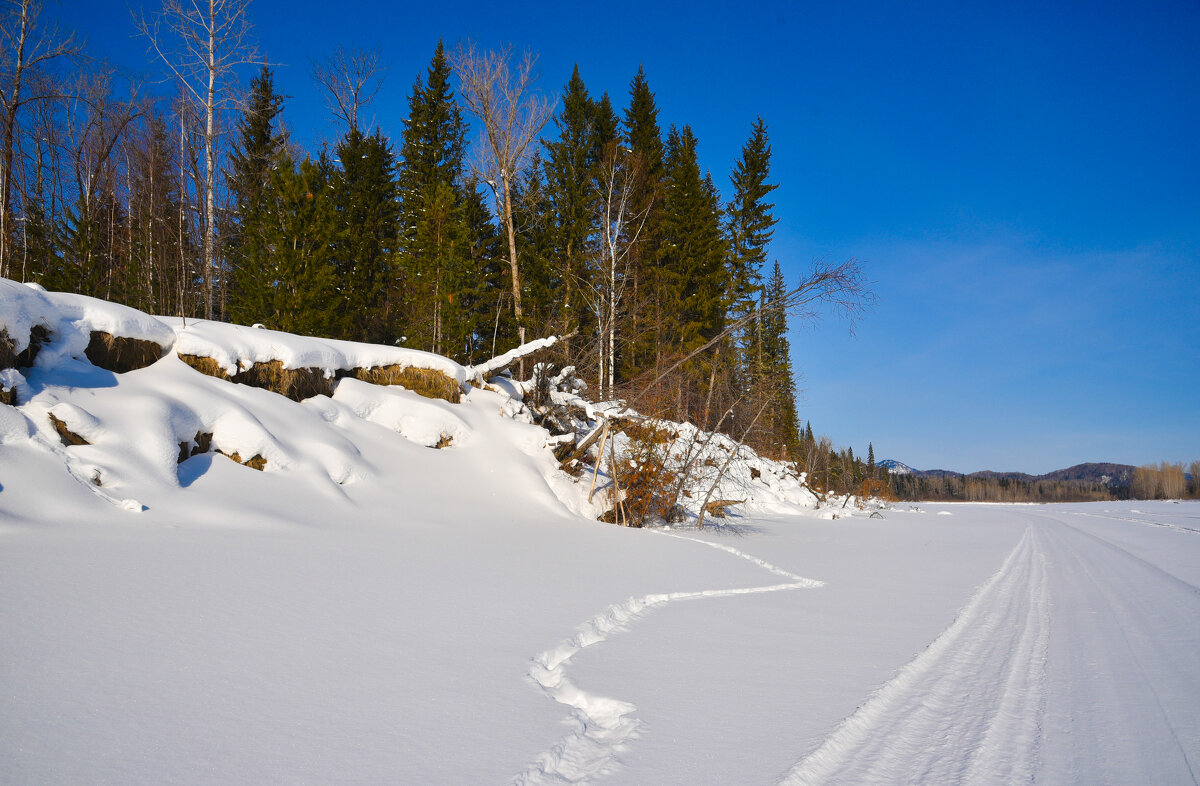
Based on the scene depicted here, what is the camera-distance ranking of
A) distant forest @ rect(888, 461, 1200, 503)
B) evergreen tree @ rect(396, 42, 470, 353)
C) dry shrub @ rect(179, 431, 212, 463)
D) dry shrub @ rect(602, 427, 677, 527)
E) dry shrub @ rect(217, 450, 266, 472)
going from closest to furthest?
dry shrub @ rect(179, 431, 212, 463)
dry shrub @ rect(217, 450, 266, 472)
dry shrub @ rect(602, 427, 677, 527)
evergreen tree @ rect(396, 42, 470, 353)
distant forest @ rect(888, 461, 1200, 503)

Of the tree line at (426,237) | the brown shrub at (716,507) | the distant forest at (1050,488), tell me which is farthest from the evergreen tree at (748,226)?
the distant forest at (1050,488)

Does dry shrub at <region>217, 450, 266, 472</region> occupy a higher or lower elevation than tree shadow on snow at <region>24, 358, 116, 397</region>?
lower

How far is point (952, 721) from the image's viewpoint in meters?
3.05

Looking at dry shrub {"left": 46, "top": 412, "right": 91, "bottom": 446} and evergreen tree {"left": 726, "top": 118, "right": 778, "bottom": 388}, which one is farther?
evergreen tree {"left": 726, "top": 118, "right": 778, "bottom": 388}

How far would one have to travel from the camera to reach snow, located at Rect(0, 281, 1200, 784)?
2.42m

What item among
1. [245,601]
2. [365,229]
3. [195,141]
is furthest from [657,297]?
[245,601]

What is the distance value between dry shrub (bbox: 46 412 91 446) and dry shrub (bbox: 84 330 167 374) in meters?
1.58

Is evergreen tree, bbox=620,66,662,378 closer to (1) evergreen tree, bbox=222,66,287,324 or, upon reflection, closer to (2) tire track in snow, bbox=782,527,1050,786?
(1) evergreen tree, bbox=222,66,287,324

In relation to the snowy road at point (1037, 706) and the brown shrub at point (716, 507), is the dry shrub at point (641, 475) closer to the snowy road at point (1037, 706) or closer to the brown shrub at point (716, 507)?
the brown shrub at point (716, 507)

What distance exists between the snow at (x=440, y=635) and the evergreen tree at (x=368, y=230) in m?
11.9

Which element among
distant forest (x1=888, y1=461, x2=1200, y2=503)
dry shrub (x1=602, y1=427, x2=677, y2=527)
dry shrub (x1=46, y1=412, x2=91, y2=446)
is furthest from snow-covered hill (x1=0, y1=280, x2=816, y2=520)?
distant forest (x1=888, y1=461, x2=1200, y2=503)

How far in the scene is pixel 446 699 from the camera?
2891 mm

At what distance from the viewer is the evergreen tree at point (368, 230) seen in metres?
20.5

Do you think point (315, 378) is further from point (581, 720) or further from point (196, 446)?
point (581, 720)
